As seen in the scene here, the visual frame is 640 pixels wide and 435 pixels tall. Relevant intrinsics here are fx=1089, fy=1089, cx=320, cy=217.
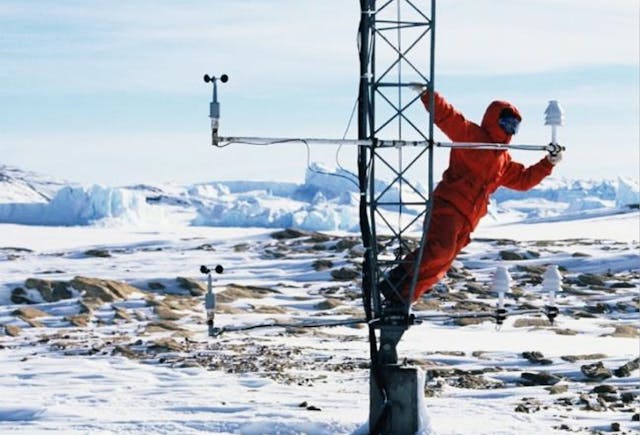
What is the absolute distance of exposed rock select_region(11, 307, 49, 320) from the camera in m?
20.1

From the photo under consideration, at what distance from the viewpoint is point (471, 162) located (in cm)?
829

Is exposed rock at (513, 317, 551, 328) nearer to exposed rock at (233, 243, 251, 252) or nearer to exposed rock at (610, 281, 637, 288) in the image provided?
exposed rock at (610, 281, 637, 288)

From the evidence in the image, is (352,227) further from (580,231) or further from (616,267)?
(616,267)

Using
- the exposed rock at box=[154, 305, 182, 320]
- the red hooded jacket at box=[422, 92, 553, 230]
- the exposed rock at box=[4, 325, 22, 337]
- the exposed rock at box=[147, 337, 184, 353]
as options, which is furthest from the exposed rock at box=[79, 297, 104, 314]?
the red hooded jacket at box=[422, 92, 553, 230]

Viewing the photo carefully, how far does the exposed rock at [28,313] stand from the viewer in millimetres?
20064

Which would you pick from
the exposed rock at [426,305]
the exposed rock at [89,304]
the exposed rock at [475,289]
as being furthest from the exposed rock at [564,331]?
the exposed rock at [89,304]

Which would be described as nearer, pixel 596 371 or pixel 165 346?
pixel 596 371

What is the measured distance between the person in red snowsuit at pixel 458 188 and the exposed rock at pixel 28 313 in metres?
13.0

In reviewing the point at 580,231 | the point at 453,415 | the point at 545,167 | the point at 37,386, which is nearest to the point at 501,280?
the point at 545,167

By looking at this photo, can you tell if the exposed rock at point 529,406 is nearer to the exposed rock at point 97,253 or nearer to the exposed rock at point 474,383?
the exposed rock at point 474,383

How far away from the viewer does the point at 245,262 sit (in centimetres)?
3644

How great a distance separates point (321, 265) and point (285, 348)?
15803mm

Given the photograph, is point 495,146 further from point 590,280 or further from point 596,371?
point 590,280

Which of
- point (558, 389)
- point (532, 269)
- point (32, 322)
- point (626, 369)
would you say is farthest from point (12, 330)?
point (532, 269)
